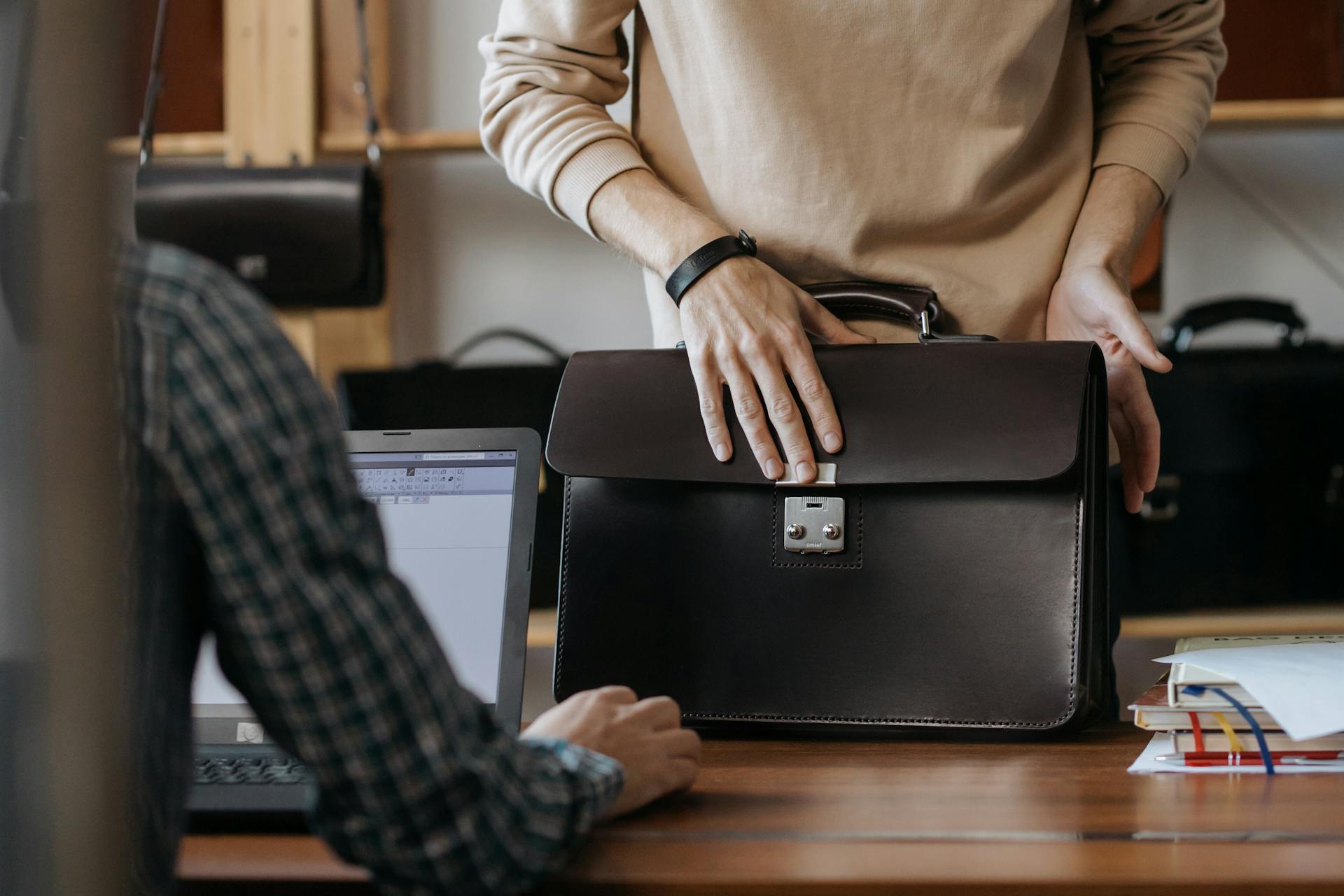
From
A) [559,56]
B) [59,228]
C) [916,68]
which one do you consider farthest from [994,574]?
[59,228]

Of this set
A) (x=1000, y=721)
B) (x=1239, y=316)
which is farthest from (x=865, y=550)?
(x=1239, y=316)

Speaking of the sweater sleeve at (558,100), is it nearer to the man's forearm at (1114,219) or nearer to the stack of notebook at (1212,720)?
the man's forearm at (1114,219)

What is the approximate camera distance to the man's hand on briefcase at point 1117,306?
879mm

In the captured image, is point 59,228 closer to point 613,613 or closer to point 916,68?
point 613,613

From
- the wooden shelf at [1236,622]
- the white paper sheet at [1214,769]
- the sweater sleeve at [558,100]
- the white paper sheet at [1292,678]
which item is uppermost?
the sweater sleeve at [558,100]

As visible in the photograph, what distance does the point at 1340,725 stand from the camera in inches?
25.5

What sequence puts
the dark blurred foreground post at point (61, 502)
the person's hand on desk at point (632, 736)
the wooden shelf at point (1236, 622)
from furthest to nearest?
the wooden shelf at point (1236, 622), the person's hand on desk at point (632, 736), the dark blurred foreground post at point (61, 502)

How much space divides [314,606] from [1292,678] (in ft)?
1.72

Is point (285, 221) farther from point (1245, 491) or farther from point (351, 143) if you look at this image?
point (1245, 491)

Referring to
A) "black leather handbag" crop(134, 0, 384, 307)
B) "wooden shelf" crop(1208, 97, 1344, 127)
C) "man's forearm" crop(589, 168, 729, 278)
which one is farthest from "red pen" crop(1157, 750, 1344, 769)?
"black leather handbag" crop(134, 0, 384, 307)

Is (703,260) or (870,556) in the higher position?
(703,260)

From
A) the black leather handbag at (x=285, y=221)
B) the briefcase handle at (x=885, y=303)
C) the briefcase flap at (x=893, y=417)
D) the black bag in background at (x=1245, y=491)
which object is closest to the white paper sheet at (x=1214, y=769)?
the briefcase flap at (x=893, y=417)

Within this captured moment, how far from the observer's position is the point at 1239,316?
68.4 inches

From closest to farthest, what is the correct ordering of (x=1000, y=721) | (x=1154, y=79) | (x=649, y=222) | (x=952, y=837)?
(x=952, y=837)
(x=1000, y=721)
(x=649, y=222)
(x=1154, y=79)
